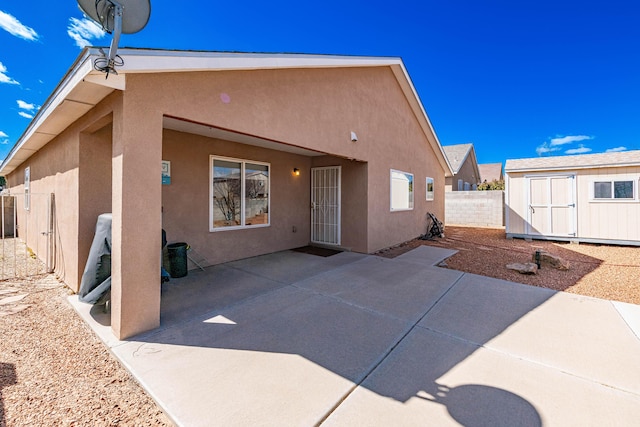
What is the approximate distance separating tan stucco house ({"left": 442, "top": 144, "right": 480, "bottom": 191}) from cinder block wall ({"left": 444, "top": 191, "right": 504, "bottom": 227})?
4.57m

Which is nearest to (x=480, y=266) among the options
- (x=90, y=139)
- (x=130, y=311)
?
(x=130, y=311)

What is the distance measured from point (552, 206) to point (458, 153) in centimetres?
1570

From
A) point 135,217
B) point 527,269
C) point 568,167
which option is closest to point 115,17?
point 135,217

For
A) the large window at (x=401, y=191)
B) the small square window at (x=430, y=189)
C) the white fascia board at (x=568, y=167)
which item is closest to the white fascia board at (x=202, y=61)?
the large window at (x=401, y=191)

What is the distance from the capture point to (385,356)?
290cm

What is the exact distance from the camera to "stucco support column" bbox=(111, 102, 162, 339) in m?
3.14

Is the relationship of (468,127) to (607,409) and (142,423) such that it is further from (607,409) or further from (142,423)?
(142,423)

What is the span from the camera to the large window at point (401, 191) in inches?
379

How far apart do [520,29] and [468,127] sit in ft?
61.7

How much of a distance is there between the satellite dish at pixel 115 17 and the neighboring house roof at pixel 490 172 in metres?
39.6

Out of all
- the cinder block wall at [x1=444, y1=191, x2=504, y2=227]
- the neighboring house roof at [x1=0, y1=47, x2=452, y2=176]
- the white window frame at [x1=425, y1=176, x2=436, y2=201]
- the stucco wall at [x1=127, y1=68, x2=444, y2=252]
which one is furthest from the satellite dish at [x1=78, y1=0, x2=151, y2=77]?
the cinder block wall at [x1=444, y1=191, x2=504, y2=227]

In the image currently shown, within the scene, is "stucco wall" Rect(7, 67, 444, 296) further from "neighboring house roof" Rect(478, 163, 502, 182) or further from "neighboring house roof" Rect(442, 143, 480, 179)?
"neighboring house roof" Rect(478, 163, 502, 182)

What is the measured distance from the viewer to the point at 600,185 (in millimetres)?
9609

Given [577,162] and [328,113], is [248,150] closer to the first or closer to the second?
[328,113]
